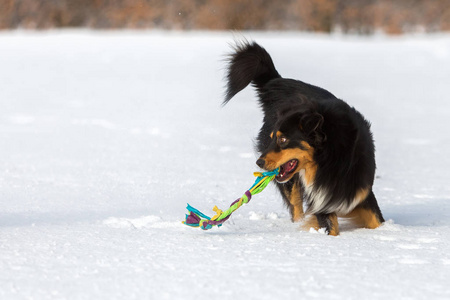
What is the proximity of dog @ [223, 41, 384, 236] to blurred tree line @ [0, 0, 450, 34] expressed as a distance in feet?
34.5

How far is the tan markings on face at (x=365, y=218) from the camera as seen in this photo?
3698mm

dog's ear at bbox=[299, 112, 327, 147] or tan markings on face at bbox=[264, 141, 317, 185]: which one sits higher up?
dog's ear at bbox=[299, 112, 327, 147]

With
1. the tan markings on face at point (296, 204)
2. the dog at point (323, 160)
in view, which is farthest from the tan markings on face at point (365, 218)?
the tan markings on face at point (296, 204)

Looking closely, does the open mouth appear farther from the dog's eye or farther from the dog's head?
the dog's eye

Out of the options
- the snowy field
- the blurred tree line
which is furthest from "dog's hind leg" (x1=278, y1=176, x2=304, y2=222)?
the blurred tree line

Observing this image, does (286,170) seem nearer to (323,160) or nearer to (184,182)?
(323,160)

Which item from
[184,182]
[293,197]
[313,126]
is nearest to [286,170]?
[313,126]

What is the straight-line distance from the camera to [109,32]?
14672 mm

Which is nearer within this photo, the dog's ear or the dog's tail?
the dog's ear

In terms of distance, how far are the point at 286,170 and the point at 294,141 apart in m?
0.17

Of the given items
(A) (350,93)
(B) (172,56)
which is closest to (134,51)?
(B) (172,56)

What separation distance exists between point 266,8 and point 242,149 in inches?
312

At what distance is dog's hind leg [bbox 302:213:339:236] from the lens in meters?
3.57

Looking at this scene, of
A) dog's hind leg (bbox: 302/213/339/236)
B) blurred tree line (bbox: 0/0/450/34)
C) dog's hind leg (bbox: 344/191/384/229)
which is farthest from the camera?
blurred tree line (bbox: 0/0/450/34)
